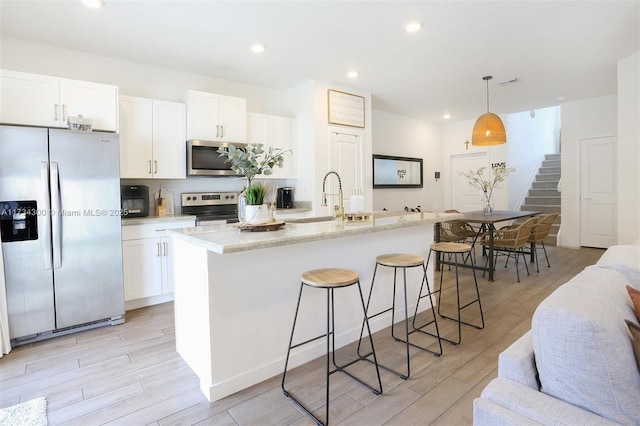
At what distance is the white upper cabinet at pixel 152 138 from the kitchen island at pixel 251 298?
181 cm

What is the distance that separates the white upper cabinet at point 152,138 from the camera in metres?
3.62

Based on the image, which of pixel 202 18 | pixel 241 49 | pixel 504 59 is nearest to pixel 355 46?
pixel 241 49

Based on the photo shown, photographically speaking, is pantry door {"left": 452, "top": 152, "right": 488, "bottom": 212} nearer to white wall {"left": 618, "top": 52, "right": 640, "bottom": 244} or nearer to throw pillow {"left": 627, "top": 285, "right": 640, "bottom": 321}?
white wall {"left": 618, "top": 52, "right": 640, "bottom": 244}

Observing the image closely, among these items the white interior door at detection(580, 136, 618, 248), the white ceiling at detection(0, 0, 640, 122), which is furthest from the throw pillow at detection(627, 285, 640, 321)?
the white interior door at detection(580, 136, 618, 248)

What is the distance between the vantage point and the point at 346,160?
504 cm

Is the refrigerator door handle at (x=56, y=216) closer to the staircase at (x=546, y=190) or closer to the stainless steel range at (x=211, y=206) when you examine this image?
the stainless steel range at (x=211, y=206)

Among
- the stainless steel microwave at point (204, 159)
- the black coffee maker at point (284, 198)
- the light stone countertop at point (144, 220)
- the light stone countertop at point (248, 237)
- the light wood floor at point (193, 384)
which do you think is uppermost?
the stainless steel microwave at point (204, 159)

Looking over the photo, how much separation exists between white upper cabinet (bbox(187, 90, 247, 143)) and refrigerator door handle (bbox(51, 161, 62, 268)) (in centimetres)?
148

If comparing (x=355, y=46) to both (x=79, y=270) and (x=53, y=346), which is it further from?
(x=53, y=346)

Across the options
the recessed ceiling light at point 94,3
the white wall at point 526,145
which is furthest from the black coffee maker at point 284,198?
the white wall at point 526,145

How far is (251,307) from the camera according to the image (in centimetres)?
211

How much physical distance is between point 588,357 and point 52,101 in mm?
4095

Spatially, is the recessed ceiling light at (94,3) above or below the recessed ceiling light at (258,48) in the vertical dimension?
below

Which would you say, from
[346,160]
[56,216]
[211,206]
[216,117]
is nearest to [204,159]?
[216,117]
